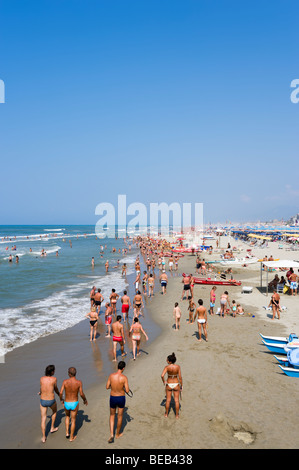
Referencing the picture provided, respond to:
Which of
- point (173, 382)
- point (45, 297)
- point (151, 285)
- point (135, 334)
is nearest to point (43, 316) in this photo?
point (45, 297)

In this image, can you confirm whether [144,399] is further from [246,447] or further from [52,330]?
[52,330]

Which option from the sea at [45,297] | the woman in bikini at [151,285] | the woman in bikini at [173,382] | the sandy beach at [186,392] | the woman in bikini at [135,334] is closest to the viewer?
the sandy beach at [186,392]

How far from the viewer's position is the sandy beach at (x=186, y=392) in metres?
5.13

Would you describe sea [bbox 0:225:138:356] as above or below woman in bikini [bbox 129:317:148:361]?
below

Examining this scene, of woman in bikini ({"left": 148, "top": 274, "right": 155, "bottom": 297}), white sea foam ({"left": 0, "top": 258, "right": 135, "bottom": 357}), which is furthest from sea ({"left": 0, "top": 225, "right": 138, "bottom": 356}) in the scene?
woman in bikini ({"left": 148, "top": 274, "right": 155, "bottom": 297})

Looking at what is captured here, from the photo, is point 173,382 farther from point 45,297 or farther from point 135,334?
point 45,297

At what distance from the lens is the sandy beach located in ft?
16.8

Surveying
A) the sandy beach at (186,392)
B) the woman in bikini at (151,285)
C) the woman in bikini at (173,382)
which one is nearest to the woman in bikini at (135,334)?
the sandy beach at (186,392)

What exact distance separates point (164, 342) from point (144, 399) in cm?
357

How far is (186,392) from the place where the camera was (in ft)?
21.7

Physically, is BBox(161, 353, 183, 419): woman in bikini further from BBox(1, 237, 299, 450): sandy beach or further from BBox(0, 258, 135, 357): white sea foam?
BBox(0, 258, 135, 357): white sea foam

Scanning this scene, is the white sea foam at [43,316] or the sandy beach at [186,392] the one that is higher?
the sandy beach at [186,392]

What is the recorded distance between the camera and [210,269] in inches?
1012

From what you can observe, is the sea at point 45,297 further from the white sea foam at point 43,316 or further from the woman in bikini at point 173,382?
the woman in bikini at point 173,382
